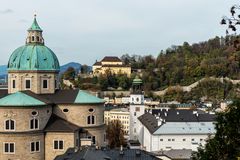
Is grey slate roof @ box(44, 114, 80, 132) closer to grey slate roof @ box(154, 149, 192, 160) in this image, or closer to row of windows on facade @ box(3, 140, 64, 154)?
row of windows on facade @ box(3, 140, 64, 154)

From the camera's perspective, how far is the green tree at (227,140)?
15016mm

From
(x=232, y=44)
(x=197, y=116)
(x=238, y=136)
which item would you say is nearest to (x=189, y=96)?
(x=197, y=116)

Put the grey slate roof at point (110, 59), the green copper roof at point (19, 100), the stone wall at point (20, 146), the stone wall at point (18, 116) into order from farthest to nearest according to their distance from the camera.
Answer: the grey slate roof at point (110, 59) → the green copper roof at point (19, 100) → the stone wall at point (18, 116) → the stone wall at point (20, 146)

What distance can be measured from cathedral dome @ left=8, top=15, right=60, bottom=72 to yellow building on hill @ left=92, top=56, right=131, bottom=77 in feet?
261

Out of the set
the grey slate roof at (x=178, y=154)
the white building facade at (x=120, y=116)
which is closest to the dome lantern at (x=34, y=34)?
the grey slate roof at (x=178, y=154)

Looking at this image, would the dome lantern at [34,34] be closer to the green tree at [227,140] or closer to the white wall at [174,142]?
the white wall at [174,142]

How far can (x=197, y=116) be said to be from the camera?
65.6 metres

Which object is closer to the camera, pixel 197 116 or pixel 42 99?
pixel 42 99

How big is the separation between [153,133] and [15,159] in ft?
66.3

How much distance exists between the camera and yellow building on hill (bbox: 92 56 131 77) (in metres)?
134

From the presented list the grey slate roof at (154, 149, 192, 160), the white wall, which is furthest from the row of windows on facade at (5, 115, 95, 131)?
the white wall

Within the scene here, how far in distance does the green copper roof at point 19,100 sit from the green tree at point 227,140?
3085 cm

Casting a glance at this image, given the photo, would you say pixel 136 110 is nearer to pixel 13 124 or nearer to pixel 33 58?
pixel 33 58

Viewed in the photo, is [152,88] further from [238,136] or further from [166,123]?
[238,136]
